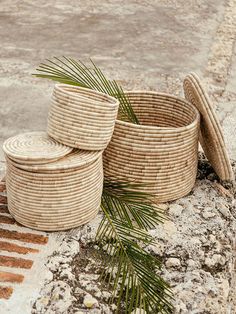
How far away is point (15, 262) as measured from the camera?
2.08 m

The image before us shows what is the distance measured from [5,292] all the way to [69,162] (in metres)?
0.58

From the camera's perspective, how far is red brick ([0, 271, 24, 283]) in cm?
199

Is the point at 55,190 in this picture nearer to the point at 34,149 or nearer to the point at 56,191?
the point at 56,191

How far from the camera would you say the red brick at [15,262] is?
2.07m

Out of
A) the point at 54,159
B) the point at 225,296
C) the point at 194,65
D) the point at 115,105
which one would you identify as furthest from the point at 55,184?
the point at 194,65

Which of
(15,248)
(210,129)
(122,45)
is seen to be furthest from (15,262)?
(122,45)

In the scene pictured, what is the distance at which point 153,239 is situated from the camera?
7.41 ft

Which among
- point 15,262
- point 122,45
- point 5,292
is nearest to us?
point 5,292

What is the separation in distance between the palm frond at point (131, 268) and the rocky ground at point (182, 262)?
0.05 metres

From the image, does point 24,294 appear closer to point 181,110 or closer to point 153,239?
point 153,239

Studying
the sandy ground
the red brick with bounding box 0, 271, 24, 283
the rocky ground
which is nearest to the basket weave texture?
the rocky ground

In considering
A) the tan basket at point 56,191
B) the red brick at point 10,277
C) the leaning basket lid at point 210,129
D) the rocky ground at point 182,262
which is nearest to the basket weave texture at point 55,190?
the tan basket at point 56,191

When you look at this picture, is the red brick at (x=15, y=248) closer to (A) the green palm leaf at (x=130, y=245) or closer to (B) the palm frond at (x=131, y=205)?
(A) the green palm leaf at (x=130, y=245)

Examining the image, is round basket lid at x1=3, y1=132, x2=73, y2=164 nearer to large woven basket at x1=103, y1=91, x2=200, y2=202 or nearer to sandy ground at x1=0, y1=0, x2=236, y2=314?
large woven basket at x1=103, y1=91, x2=200, y2=202
